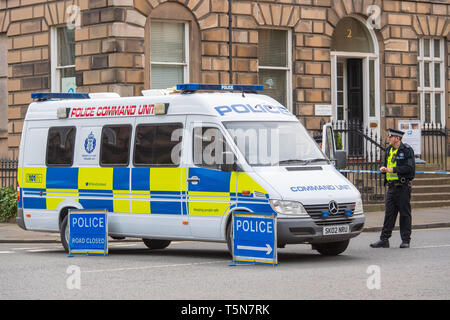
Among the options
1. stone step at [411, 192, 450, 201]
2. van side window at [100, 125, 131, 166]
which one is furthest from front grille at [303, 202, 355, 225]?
stone step at [411, 192, 450, 201]

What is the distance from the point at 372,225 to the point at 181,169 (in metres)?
7.00

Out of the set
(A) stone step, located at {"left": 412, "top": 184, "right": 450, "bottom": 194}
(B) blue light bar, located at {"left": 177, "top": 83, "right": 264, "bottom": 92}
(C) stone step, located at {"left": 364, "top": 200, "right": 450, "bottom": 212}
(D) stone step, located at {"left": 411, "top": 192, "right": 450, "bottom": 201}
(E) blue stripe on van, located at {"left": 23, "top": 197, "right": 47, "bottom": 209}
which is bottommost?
(C) stone step, located at {"left": 364, "top": 200, "right": 450, "bottom": 212}

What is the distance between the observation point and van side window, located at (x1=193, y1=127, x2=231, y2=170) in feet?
45.6

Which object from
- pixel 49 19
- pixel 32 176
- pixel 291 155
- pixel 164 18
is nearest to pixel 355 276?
pixel 291 155

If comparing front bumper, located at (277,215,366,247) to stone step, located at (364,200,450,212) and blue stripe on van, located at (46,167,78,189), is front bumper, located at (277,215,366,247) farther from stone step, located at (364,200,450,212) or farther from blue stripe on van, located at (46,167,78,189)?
stone step, located at (364,200,450,212)

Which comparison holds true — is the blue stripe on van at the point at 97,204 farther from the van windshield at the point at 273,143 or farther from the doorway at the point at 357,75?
the doorway at the point at 357,75

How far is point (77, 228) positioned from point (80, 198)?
74 cm

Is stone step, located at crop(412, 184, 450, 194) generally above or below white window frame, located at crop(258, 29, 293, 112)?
below

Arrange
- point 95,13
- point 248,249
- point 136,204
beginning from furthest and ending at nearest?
1. point 95,13
2. point 136,204
3. point 248,249

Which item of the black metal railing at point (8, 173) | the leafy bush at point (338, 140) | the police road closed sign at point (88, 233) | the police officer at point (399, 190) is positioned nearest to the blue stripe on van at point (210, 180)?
the police road closed sign at point (88, 233)

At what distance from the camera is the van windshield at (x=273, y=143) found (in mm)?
13758

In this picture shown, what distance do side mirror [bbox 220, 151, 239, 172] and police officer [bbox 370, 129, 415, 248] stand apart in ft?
9.87
